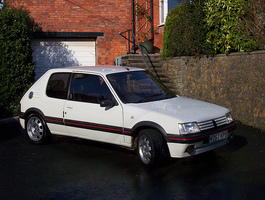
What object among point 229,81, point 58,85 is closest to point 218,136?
point 58,85

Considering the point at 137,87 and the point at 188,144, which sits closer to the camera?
the point at 188,144

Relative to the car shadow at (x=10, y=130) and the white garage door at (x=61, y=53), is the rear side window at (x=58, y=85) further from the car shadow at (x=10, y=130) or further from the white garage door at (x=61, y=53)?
the white garage door at (x=61, y=53)

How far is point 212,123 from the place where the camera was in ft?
19.2

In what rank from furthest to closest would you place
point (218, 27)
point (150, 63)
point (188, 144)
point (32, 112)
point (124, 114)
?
point (150, 63) → point (218, 27) → point (32, 112) → point (124, 114) → point (188, 144)

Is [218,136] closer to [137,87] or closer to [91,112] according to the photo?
[137,87]

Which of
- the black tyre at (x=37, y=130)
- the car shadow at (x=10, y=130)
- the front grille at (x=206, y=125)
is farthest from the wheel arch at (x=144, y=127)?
the car shadow at (x=10, y=130)

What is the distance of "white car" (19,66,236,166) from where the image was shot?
566 cm

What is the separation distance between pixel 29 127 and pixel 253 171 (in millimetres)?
4652

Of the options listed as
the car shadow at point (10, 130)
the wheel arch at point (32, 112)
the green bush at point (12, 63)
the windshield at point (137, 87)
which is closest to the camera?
the windshield at point (137, 87)

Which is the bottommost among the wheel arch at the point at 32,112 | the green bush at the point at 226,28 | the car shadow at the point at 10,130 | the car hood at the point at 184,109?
the car shadow at the point at 10,130

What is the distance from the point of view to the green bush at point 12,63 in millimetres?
11453

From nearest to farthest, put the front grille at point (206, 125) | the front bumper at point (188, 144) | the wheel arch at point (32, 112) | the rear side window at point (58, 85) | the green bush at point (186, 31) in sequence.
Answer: the front bumper at point (188, 144), the front grille at point (206, 125), the rear side window at point (58, 85), the wheel arch at point (32, 112), the green bush at point (186, 31)

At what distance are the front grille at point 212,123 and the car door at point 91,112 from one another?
4.58 ft

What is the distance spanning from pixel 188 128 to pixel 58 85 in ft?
10.2
